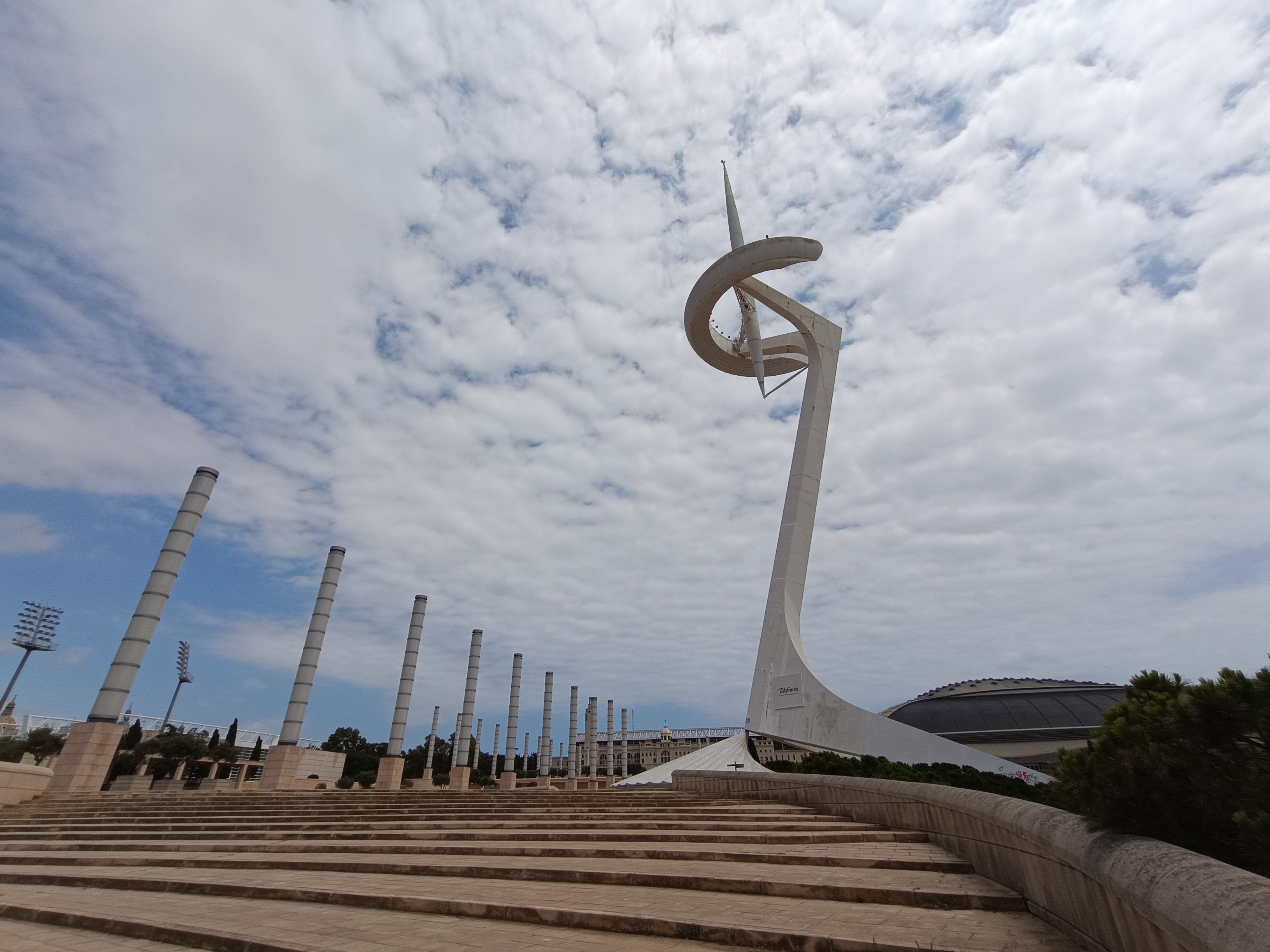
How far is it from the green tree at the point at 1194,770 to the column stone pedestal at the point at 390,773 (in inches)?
1196

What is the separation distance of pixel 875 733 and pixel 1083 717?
17443 millimetres

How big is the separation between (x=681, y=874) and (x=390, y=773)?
1092 inches

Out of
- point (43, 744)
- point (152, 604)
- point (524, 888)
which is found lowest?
point (524, 888)

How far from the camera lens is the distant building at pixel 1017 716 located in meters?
28.2

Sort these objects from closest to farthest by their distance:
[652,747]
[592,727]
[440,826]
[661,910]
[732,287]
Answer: [661,910], [440,826], [732,287], [592,727], [652,747]

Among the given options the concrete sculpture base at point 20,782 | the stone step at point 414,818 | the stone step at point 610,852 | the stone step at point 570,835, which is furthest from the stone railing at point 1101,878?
the concrete sculpture base at point 20,782

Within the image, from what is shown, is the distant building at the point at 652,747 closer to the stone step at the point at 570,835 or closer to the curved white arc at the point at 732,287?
the curved white arc at the point at 732,287

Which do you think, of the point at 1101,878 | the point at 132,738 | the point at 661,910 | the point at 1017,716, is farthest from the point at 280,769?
the point at 1017,716

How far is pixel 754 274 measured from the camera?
24.4 m

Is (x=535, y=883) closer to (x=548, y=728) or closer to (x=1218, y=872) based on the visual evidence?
(x=1218, y=872)

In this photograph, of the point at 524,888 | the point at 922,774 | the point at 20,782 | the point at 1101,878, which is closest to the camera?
the point at 1101,878

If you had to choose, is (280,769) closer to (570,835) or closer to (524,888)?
(570,835)

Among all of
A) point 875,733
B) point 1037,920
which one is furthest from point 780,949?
point 875,733

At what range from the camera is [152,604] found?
908 inches
